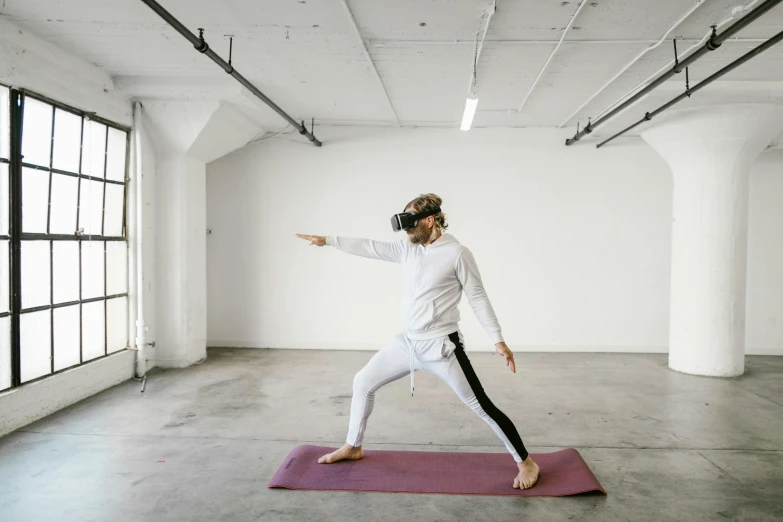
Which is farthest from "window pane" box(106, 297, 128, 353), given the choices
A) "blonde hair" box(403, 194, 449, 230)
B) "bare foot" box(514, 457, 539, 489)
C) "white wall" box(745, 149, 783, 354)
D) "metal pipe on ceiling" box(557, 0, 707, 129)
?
"white wall" box(745, 149, 783, 354)

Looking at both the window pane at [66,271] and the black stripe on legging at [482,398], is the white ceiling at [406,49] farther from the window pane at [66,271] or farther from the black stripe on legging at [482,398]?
the black stripe on legging at [482,398]

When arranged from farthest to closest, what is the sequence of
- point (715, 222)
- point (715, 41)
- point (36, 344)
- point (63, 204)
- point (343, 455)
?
point (715, 222) → point (63, 204) → point (36, 344) → point (715, 41) → point (343, 455)

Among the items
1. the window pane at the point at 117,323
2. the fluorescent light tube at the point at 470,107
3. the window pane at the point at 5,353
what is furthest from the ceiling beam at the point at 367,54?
the window pane at the point at 117,323

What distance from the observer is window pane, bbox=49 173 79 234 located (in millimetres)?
4527

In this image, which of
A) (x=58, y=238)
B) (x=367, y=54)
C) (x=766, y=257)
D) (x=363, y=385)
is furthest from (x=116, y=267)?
(x=766, y=257)

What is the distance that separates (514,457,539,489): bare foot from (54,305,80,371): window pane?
404cm

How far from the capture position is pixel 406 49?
4523mm

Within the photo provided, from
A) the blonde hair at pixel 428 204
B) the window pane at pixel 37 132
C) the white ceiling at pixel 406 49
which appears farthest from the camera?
the window pane at pixel 37 132

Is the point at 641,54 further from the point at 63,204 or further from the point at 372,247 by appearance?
the point at 63,204

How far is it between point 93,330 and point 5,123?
2082 millimetres

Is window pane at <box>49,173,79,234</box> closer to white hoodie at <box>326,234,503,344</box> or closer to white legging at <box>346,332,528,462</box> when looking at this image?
white legging at <box>346,332,528,462</box>

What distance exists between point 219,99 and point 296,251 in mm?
2426

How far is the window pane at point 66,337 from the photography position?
455cm

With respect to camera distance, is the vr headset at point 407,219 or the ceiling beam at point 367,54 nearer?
the vr headset at point 407,219
